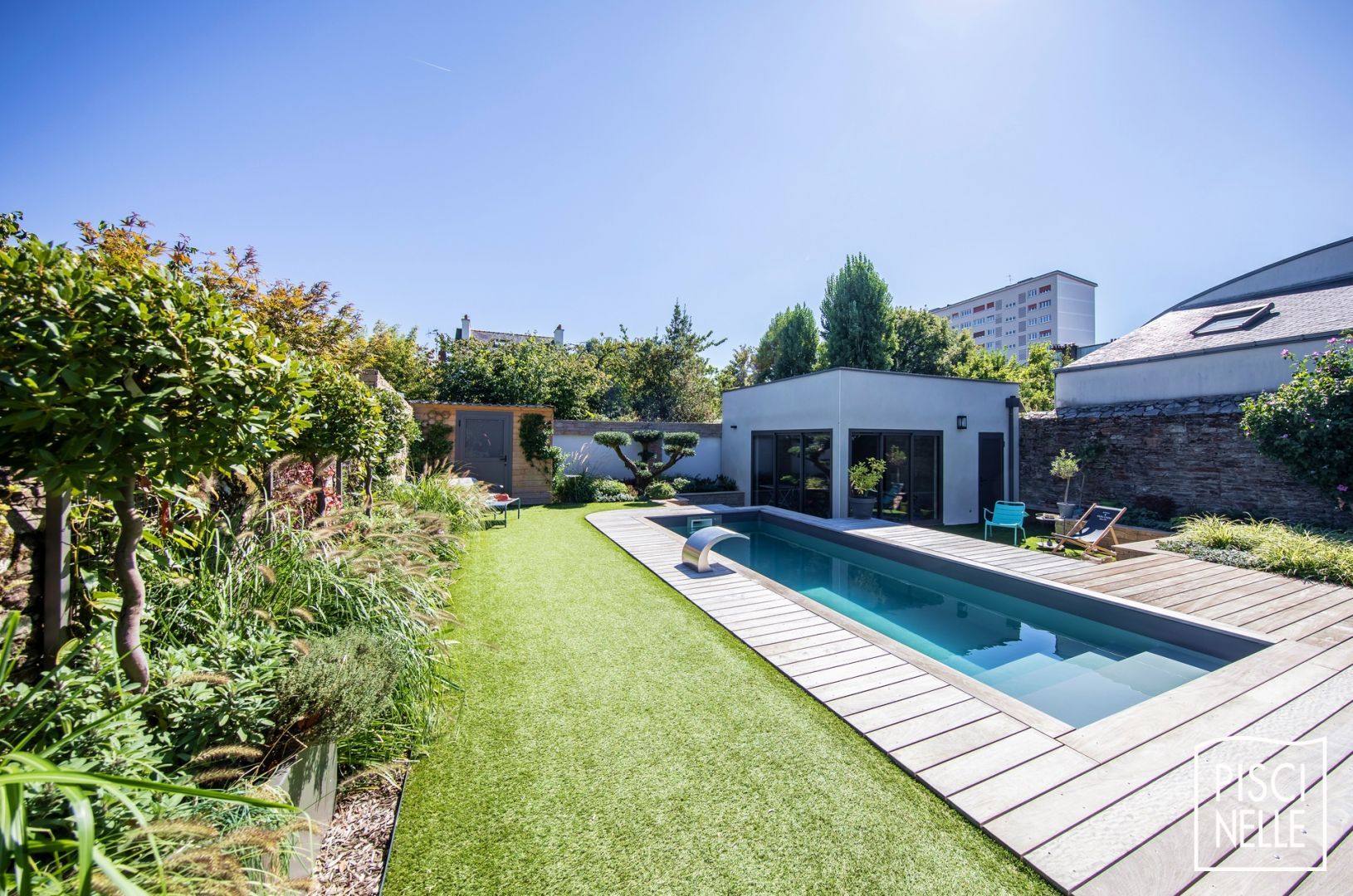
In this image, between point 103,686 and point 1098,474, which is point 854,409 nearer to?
point 1098,474

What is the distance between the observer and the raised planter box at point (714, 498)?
43.0 feet

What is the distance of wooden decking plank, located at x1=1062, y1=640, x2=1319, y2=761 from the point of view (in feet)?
8.98

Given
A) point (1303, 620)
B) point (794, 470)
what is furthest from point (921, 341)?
point (1303, 620)

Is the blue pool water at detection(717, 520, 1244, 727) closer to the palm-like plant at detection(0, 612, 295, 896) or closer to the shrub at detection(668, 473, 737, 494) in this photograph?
the palm-like plant at detection(0, 612, 295, 896)

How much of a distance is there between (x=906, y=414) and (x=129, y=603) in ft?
37.6

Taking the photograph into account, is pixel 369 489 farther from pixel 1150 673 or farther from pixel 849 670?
pixel 1150 673

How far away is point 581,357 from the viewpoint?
20531 mm

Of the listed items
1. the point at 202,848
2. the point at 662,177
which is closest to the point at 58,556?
the point at 202,848

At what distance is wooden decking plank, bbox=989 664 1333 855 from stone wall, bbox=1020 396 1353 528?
8080mm

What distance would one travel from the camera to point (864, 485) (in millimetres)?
10266

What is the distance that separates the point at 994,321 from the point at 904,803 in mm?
63491

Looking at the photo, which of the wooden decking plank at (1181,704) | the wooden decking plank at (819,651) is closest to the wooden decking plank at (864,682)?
the wooden decking plank at (819,651)

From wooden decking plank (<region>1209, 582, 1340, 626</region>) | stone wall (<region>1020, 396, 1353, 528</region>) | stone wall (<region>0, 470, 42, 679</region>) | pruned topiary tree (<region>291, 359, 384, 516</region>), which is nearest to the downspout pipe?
stone wall (<region>1020, 396, 1353, 528</region>)

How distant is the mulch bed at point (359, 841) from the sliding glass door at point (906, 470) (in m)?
9.75
